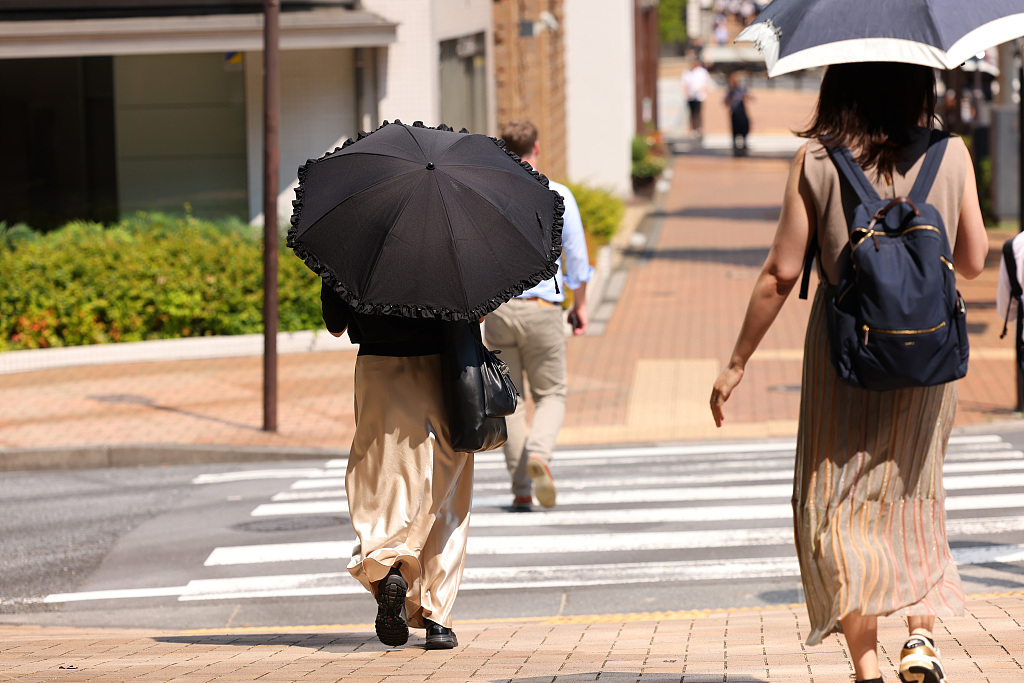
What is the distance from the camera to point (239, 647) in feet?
17.5

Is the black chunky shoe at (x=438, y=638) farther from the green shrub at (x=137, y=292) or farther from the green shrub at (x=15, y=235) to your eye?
the green shrub at (x=15, y=235)

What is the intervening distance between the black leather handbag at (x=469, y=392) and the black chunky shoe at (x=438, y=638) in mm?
676

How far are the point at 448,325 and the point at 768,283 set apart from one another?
1492 mm

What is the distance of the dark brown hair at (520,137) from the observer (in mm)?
7457

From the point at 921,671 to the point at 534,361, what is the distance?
4259 millimetres

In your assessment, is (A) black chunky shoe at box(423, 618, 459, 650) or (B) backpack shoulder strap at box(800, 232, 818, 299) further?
(A) black chunky shoe at box(423, 618, 459, 650)

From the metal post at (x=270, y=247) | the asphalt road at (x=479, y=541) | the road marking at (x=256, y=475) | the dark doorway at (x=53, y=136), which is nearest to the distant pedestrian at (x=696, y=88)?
the dark doorway at (x=53, y=136)

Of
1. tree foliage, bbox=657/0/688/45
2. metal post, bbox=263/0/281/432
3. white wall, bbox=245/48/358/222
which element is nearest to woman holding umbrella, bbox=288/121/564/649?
metal post, bbox=263/0/281/432

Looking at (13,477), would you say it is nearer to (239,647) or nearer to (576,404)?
(576,404)

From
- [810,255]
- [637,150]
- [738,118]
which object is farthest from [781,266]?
[738,118]

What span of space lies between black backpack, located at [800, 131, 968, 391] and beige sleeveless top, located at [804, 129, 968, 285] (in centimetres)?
7

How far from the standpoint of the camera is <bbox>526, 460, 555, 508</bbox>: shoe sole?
7.88 m

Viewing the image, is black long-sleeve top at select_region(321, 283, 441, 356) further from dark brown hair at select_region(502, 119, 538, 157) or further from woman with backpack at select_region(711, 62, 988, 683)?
dark brown hair at select_region(502, 119, 538, 157)

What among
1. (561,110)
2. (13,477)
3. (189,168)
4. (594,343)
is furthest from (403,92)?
(561,110)
